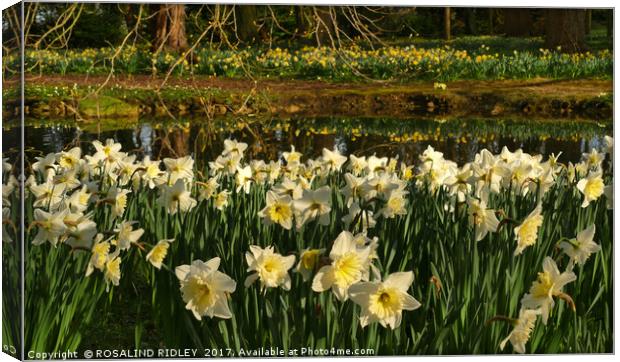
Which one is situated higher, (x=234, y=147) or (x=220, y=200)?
(x=234, y=147)

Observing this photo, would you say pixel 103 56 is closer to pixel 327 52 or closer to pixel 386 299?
pixel 327 52

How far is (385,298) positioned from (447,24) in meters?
1.47

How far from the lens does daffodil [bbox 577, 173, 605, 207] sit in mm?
4196

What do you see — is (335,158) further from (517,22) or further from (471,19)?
(517,22)

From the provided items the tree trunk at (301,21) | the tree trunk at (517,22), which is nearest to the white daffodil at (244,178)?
the tree trunk at (301,21)

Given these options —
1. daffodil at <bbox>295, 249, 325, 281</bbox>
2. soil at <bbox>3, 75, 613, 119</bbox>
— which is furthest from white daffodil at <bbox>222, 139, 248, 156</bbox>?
daffodil at <bbox>295, 249, 325, 281</bbox>

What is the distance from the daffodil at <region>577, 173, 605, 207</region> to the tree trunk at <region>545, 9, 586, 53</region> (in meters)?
0.55

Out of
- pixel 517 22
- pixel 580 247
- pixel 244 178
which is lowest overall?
pixel 580 247

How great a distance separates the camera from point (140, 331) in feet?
12.5

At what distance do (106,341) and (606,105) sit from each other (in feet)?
7.19

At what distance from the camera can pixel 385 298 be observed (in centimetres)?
320

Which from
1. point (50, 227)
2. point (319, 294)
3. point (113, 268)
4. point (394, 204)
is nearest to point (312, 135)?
point (394, 204)

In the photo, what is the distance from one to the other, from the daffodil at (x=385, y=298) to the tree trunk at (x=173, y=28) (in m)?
1.46

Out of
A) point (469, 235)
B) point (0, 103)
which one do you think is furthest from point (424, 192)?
point (0, 103)
